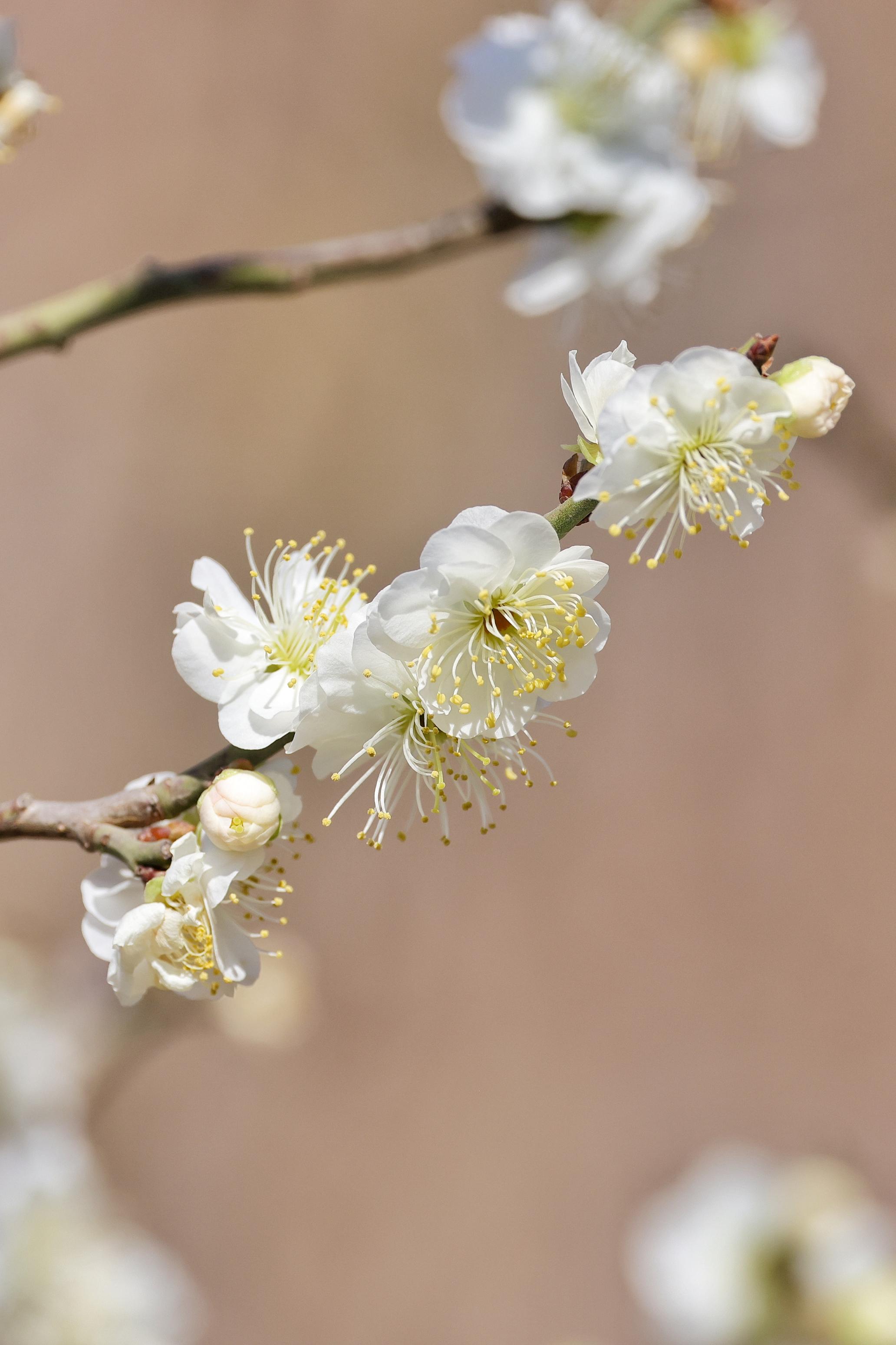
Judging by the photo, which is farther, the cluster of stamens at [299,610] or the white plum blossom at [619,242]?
the white plum blossom at [619,242]

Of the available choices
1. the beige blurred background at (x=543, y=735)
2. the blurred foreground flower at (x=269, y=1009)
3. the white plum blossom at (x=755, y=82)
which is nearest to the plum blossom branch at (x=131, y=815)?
the blurred foreground flower at (x=269, y=1009)

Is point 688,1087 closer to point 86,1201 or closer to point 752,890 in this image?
point 752,890

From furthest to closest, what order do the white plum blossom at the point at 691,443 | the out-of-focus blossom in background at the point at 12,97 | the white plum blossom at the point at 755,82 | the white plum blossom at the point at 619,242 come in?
1. the white plum blossom at the point at 755,82
2. the white plum blossom at the point at 619,242
3. the out-of-focus blossom in background at the point at 12,97
4. the white plum blossom at the point at 691,443

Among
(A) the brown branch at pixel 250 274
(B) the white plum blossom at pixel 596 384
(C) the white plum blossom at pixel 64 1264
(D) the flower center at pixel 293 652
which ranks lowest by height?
(C) the white plum blossom at pixel 64 1264

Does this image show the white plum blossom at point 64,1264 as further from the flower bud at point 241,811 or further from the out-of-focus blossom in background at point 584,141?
the out-of-focus blossom in background at point 584,141

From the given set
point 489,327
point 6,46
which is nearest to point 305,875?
point 489,327

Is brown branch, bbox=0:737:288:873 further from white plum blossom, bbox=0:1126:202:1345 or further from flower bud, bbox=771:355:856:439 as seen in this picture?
white plum blossom, bbox=0:1126:202:1345

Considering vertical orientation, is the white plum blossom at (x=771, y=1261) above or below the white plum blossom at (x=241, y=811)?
below
